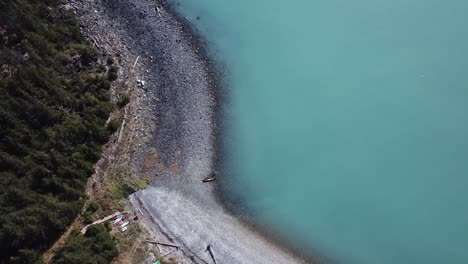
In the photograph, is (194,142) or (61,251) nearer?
(61,251)

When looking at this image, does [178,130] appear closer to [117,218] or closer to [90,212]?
[117,218]

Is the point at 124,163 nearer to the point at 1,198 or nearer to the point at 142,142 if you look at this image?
the point at 142,142

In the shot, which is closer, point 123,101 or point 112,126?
point 112,126

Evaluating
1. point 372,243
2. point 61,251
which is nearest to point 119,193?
point 61,251

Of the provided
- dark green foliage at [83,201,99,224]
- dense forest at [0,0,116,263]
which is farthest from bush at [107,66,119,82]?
dark green foliage at [83,201,99,224]

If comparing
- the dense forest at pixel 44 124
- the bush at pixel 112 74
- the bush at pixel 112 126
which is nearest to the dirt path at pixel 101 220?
the dense forest at pixel 44 124

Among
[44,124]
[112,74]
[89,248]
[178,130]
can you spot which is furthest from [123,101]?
[89,248]
